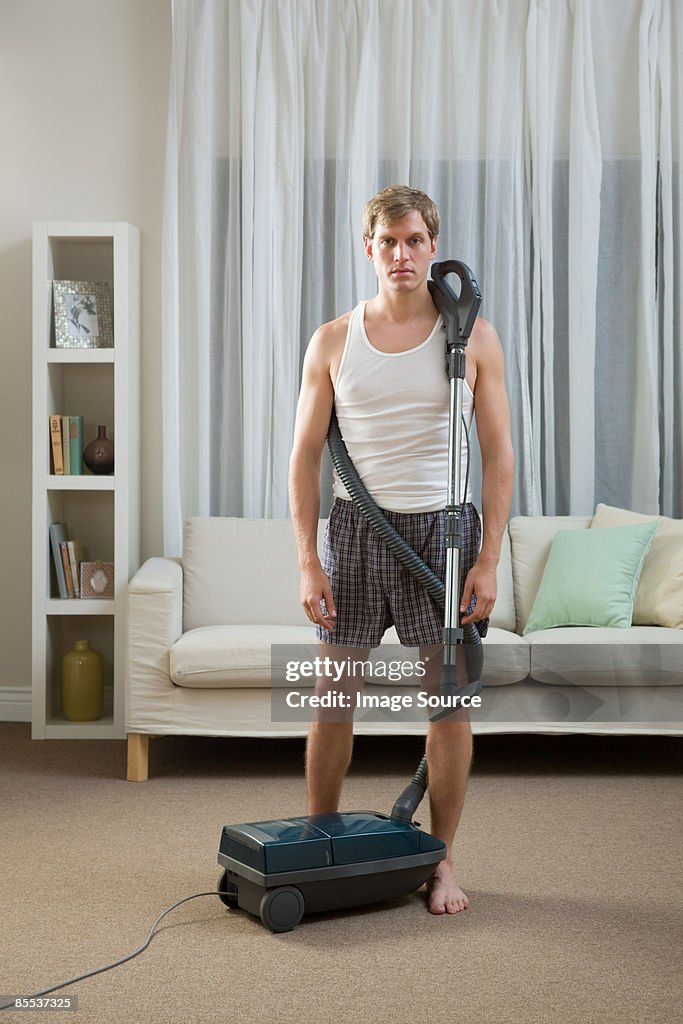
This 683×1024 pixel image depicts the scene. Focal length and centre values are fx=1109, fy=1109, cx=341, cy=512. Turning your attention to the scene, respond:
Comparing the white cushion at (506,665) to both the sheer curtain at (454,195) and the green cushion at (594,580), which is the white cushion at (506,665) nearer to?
the green cushion at (594,580)

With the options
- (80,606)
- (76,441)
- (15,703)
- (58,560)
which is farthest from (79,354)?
(15,703)

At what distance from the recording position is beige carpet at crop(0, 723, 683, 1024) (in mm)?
1969

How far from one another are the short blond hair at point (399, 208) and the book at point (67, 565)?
2.09m

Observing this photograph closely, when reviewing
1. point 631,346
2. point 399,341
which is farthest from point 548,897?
point 631,346

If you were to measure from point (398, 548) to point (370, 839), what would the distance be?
617 millimetres

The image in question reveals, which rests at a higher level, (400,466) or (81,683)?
(400,466)

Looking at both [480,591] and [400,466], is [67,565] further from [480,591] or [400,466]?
[480,591]

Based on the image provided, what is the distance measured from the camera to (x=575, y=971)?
2096 mm

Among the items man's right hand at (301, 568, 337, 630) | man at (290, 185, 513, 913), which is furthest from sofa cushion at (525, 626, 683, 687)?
man's right hand at (301, 568, 337, 630)

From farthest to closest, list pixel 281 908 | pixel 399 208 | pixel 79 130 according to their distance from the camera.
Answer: pixel 79 130 < pixel 399 208 < pixel 281 908

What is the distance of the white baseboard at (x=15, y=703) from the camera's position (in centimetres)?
439

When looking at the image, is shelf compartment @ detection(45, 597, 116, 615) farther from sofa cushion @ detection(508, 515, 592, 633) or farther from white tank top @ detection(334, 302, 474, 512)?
white tank top @ detection(334, 302, 474, 512)

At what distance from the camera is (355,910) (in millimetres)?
2408

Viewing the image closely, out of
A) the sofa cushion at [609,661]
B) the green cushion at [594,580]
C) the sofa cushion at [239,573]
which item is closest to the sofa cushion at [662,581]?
the green cushion at [594,580]
